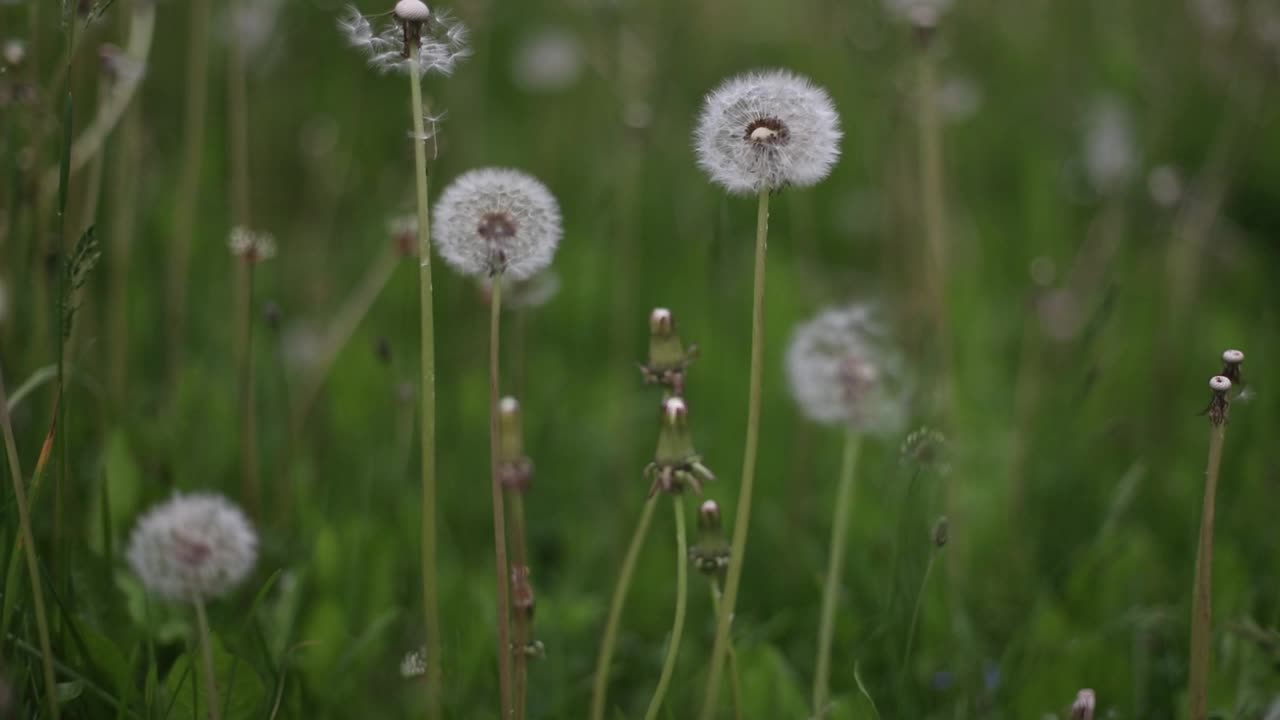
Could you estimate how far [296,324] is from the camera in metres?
2.96

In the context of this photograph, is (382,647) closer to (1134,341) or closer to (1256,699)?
(1256,699)

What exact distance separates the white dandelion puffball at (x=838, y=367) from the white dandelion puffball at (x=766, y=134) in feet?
2.41

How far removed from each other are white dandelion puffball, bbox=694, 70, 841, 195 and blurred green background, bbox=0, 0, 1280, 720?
54 centimetres

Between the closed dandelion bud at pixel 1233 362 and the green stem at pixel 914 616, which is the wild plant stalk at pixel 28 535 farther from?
the closed dandelion bud at pixel 1233 362

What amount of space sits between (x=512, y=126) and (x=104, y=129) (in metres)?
2.33

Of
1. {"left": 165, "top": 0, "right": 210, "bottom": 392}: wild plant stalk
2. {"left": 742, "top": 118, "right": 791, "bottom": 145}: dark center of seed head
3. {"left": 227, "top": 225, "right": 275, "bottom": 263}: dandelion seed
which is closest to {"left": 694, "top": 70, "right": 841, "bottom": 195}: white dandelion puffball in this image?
{"left": 742, "top": 118, "right": 791, "bottom": 145}: dark center of seed head

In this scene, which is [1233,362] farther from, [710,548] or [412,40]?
[412,40]

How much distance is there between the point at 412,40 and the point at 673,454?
49 centimetres

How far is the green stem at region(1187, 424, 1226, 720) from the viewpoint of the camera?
1.20 meters

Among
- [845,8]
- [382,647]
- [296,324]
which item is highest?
[845,8]

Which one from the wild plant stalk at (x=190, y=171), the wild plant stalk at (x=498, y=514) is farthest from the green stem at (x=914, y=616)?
the wild plant stalk at (x=190, y=171)

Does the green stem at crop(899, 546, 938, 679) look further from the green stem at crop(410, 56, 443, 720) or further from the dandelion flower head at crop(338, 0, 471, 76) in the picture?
the dandelion flower head at crop(338, 0, 471, 76)

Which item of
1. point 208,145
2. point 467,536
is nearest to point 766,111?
point 467,536

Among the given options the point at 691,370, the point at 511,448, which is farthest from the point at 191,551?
the point at 691,370
